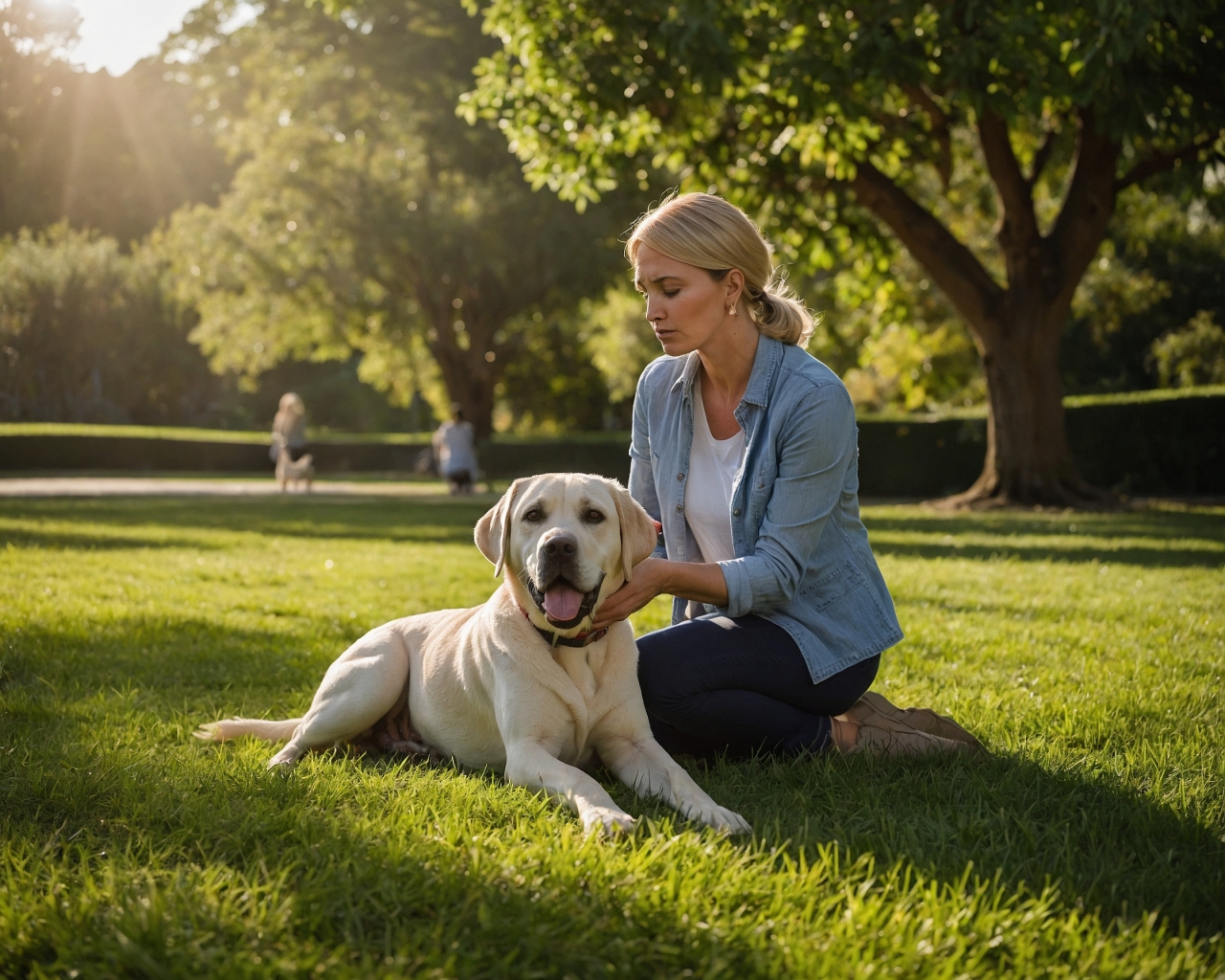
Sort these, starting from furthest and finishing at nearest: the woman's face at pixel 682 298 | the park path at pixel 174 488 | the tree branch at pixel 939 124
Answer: the park path at pixel 174 488, the tree branch at pixel 939 124, the woman's face at pixel 682 298

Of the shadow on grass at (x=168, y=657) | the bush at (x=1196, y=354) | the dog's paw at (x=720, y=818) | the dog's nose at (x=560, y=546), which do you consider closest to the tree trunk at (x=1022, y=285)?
the shadow on grass at (x=168, y=657)

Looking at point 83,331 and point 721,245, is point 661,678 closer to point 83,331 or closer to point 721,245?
point 721,245

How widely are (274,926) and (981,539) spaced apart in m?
10.8

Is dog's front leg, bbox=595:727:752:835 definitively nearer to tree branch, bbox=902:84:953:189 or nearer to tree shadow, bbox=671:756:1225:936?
tree shadow, bbox=671:756:1225:936

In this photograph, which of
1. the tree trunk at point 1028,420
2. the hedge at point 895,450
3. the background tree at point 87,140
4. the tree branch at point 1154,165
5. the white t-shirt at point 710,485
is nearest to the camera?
the white t-shirt at point 710,485

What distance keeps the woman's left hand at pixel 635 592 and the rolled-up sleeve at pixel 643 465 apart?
852mm

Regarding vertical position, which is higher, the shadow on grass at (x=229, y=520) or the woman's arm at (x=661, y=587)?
the woman's arm at (x=661, y=587)

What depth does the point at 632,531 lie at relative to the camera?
3645mm

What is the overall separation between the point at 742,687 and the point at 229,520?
Result: 12.6 meters

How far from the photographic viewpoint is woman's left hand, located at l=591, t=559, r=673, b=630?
11.5 feet

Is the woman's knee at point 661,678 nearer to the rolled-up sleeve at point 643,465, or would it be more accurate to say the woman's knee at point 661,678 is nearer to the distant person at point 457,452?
the rolled-up sleeve at point 643,465

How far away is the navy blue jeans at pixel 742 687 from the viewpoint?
3.79m

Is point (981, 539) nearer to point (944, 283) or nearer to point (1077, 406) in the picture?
point (944, 283)

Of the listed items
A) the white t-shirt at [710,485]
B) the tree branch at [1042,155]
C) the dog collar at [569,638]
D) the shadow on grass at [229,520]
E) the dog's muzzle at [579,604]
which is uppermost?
the tree branch at [1042,155]
